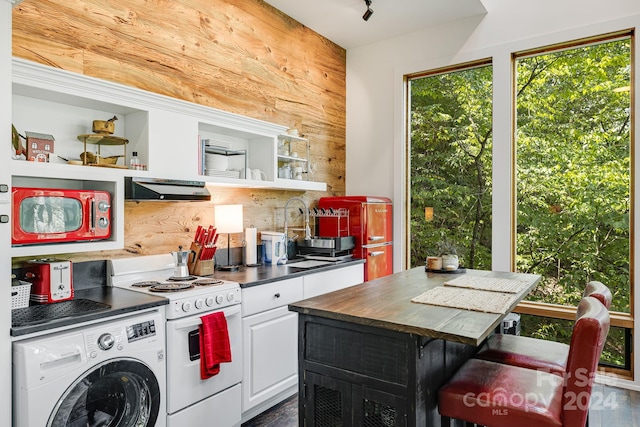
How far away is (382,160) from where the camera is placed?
4707mm

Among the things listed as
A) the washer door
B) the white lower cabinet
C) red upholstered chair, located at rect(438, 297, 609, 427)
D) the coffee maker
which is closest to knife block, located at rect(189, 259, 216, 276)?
the coffee maker

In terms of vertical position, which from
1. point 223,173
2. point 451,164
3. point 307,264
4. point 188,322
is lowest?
point 188,322

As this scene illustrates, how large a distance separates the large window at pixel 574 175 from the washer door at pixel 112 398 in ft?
10.6

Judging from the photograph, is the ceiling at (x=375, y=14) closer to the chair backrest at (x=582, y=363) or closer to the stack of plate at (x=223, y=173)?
the stack of plate at (x=223, y=173)

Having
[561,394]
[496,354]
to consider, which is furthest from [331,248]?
[561,394]

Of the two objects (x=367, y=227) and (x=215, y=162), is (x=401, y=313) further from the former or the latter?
(x=367, y=227)

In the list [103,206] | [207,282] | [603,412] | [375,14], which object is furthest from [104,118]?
[603,412]

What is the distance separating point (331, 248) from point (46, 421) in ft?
8.41

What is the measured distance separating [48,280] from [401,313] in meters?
1.75

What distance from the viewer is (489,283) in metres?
2.57

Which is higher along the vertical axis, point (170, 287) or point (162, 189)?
point (162, 189)

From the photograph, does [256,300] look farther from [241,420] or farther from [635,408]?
[635,408]

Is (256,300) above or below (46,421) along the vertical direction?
above

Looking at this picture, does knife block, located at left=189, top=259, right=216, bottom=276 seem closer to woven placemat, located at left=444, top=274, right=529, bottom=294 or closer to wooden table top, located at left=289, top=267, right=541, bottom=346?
wooden table top, located at left=289, top=267, right=541, bottom=346
